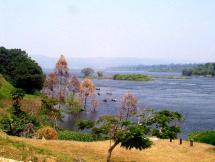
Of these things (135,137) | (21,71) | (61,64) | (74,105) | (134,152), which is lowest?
(74,105)

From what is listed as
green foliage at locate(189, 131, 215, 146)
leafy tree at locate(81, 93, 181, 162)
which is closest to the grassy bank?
leafy tree at locate(81, 93, 181, 162)

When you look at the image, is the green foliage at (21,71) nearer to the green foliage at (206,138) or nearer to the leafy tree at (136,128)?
the green foliage at (206,138)

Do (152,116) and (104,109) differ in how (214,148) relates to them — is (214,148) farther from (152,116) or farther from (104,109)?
(104,109)

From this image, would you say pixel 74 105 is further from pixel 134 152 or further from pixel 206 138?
pixel 134 152

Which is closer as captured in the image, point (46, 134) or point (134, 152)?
point (134, 152)

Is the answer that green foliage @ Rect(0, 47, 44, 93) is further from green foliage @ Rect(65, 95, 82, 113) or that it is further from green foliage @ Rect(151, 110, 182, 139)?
green foliage @ Rect(151, 110, 182, 139)

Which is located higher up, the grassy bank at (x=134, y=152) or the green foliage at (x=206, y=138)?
the grassy bank at (x=134, y=152)

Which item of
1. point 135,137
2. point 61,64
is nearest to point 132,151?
point 135,137

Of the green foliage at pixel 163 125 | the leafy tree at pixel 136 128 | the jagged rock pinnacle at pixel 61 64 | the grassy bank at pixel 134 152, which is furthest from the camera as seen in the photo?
the jagged rock pinnacle at pixel 61 64

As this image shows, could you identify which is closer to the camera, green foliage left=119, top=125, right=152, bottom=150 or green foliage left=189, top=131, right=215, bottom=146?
green foliage left=119, top=125, right=152, bottom=150

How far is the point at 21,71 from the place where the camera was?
9556 centimetres

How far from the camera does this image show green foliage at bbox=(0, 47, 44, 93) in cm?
9250

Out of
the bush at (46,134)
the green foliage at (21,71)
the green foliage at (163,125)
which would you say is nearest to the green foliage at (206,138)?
the green foliage at (163,125)

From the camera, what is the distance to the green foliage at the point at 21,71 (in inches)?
3642
